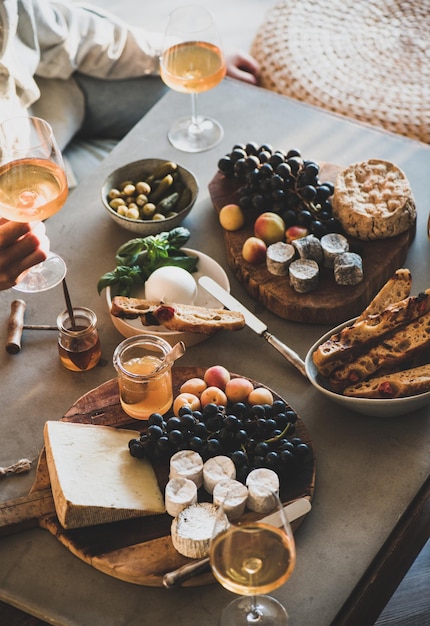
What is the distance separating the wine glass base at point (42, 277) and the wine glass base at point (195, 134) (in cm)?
58

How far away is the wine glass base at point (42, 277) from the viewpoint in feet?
5.72

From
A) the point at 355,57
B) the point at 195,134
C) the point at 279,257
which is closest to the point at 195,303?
the point at 279,257

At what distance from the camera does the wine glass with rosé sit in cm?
147

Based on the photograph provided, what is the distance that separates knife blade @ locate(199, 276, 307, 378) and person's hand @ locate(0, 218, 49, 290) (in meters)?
0.37

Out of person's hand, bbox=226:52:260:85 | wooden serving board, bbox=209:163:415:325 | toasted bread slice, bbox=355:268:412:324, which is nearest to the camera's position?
toasted bread slice, bbox=355:268:412:324

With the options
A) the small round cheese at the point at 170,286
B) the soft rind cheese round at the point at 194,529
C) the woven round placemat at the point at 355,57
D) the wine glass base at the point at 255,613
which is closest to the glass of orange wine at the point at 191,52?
the small round cheese at the point at 170,286

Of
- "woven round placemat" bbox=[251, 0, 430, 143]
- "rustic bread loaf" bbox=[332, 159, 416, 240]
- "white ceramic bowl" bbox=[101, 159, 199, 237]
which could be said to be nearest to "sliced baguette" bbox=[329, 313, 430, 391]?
"rustic bread loaf" bbox=[332, 159, 416, 240]

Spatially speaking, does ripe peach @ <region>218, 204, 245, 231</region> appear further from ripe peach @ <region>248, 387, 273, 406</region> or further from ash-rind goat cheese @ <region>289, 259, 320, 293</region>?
ripe peach @ <region>248, 387, 273, 406</region>

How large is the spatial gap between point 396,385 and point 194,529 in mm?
477

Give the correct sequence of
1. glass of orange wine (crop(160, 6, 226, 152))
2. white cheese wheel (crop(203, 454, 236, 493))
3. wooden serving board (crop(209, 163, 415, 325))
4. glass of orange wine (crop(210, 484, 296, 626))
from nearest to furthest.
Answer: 1. glass of orange wine (crop(210, 484, 296, 626))
2. white cheese wheel (crop(203, 454, 236, 493))
3. wooden serving board (crop(209, 163, 415, 325))
4. glass of orange wine (crop(160, 6, 226, 152))

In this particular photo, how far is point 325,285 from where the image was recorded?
67.5 inches

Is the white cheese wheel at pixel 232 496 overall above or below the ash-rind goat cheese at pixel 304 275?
below

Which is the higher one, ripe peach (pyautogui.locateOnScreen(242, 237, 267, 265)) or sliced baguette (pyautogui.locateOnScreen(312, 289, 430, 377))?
sliced baguette (pyautogui.locateOnScreen(312, 289, 430, 377))

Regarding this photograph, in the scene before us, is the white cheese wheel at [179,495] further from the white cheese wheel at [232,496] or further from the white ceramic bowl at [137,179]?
the white ceramic bowl at [137,179]
